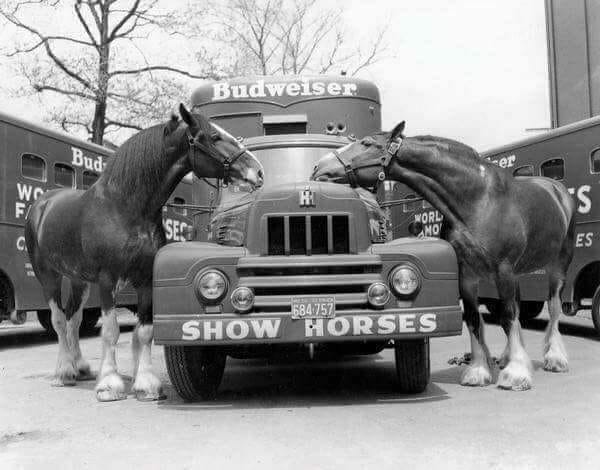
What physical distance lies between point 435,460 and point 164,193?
11.8ft

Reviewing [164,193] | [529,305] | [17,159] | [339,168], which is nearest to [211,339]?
[164,193]

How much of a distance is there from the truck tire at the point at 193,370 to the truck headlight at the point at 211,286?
1.80ft

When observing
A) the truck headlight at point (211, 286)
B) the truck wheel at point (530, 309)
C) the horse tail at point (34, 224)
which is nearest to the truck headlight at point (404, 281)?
the truck headlight at point (211, 286)

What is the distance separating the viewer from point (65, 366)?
7.61 m

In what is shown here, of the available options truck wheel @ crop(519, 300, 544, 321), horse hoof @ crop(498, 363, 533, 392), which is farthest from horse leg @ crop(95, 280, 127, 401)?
truck wheel @ crop(519, 300, 544, 321)

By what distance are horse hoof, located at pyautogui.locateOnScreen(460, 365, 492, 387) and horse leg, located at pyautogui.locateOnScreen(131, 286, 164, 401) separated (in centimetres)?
273

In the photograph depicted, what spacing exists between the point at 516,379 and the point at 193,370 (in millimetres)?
2747

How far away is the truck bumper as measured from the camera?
5.53 metres

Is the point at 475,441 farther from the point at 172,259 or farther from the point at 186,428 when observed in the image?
the point at 172,259

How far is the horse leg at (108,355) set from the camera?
6.43 metres

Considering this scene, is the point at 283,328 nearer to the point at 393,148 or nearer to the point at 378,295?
the point at 378,295

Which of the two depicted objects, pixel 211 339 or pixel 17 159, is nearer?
pixel 211 339

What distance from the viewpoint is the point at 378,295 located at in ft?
18.5

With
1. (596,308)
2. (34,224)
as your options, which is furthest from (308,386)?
(596,308)
